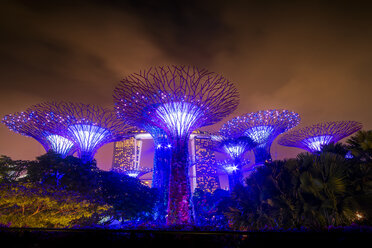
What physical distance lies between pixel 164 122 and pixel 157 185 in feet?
35.4

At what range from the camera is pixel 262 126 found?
2641 centimetres

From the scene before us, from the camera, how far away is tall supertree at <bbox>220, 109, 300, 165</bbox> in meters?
24.9

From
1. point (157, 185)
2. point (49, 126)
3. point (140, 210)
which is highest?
point (49, 126)

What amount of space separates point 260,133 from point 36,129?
1083 inches

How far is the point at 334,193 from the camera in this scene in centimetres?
807

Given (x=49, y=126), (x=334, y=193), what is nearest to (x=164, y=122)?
(x=334, y=193)

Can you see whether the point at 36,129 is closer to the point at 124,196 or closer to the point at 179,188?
the point at 124,196

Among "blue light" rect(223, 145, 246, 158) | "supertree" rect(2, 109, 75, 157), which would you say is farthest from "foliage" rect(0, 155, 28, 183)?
"blue light" rect(223, 145, 246, 158)

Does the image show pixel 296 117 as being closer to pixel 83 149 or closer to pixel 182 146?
pixel 182 146

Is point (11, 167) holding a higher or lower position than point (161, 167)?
lower

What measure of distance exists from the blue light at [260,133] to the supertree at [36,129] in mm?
23524

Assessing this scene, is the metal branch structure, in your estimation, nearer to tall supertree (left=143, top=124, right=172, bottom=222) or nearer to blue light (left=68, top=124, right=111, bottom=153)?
tall supertree (left=143, top=124, right=172, bottom=222)

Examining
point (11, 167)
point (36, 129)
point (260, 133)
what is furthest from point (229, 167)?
point (36, 129)

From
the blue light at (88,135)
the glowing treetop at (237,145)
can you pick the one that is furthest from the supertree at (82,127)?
the glowing treetop at (237,145)
